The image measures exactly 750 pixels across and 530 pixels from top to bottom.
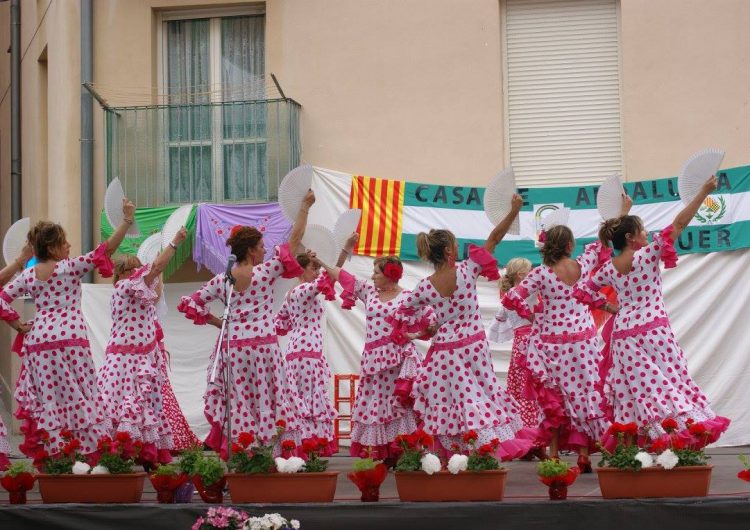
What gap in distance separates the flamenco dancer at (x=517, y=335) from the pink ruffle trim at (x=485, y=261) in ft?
7.09

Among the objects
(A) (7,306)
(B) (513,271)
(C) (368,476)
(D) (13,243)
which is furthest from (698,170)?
(D) (13,243)

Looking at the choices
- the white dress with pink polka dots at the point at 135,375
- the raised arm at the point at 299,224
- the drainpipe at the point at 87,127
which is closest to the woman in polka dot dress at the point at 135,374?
the white dress with pink polka dots at the point at 135,375

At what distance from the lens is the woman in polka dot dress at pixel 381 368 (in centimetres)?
901

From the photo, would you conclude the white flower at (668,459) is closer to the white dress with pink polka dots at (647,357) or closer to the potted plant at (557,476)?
the potted plant at (557,476)

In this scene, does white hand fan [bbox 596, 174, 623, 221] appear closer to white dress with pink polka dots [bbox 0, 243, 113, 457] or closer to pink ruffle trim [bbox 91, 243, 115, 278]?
pink ruffle trim [bbox 91, 243, 115, 278]

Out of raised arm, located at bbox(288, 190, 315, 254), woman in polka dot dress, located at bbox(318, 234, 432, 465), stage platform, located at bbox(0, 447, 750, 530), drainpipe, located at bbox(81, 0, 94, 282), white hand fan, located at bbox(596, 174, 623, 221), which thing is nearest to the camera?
stage platform, located at bbox(0, 447, 750, 530)

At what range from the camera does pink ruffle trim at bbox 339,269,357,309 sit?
8.94 m

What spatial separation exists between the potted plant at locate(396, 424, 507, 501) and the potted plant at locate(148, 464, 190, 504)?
50.3 inches

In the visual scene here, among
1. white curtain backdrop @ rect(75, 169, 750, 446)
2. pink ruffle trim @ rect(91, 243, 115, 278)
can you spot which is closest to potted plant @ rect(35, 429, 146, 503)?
pink ruffle trim @ rect(91, 243, 115, 278)

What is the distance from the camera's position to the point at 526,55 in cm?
1310

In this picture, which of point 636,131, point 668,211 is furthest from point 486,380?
point 636,131

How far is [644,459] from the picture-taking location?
6.52 metres

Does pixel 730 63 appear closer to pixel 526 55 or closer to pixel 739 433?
pixel 526 55

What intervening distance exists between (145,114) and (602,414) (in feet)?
22.8
